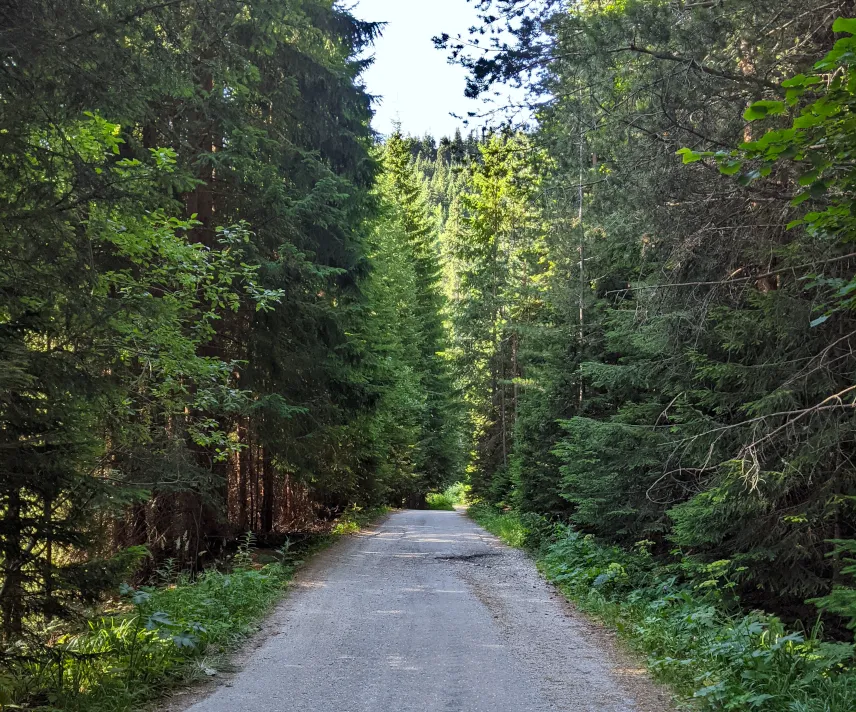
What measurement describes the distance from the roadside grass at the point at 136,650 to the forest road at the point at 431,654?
44cm

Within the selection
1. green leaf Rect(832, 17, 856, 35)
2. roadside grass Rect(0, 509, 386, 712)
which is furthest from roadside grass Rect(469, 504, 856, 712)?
roadside grass Rect(0, 509, 386, 712)

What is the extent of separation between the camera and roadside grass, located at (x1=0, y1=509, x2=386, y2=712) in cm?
509

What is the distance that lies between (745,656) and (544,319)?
533 inches

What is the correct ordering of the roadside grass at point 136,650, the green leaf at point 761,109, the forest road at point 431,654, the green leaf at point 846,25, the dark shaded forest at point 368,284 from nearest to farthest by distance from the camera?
the green leaf at point 846,25 → the green leaf at point 761,109 → the dark shaded forest at point 368,284 → the roadside grass at point 136,650 → the forest road at point 431,654

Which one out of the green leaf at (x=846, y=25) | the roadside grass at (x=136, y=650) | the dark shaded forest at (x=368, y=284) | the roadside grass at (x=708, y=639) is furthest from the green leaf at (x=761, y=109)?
the roadside grass at (x=136, y=650)

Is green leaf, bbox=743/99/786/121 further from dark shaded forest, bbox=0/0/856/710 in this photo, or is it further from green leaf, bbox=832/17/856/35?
green leaf, bbox=832/17/856/35

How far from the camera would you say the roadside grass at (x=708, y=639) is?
16.0 ft

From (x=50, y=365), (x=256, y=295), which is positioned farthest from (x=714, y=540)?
(x=50, y=365)

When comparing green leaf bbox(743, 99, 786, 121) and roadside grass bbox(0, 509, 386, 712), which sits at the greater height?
green leaf bbox(743, 99, 786, 121)

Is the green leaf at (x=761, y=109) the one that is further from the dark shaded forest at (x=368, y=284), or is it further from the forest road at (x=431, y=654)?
the forest road at (x=431, y=654)

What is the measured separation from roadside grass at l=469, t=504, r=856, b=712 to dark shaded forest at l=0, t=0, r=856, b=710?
0.31 ft

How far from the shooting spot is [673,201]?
832cm

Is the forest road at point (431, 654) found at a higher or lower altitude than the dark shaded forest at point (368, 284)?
lower

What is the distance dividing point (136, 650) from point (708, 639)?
5409mm
